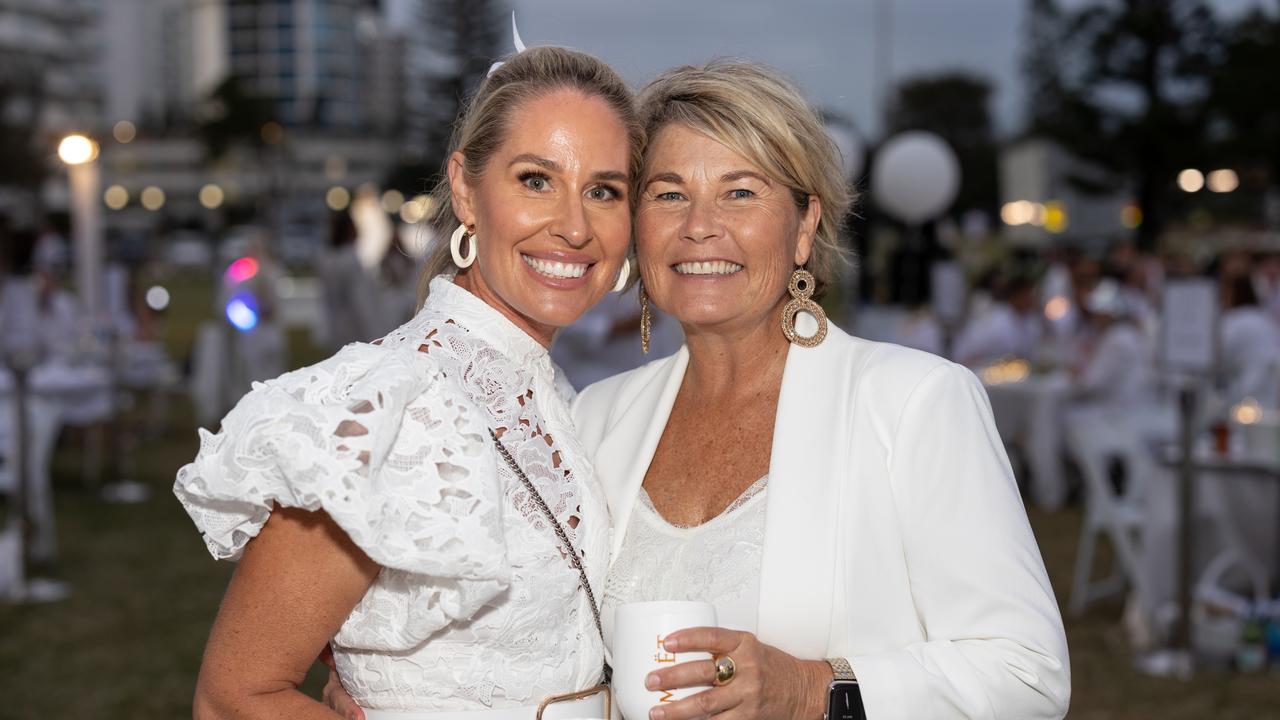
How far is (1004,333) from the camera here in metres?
11.6

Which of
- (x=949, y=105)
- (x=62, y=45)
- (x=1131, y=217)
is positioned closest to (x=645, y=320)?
(x=1131, y=217)

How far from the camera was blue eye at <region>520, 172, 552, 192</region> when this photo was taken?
89.6 inches

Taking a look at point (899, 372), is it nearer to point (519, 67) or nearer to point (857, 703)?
point (857, 703)

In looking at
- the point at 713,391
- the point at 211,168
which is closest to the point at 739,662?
the point at 713,391

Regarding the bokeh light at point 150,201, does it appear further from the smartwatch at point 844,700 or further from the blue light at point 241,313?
the smartwatch at point 844,700

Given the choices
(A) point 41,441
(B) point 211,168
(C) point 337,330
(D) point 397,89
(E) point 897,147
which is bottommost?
(A) point 41,441

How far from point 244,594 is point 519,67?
3.54 feet

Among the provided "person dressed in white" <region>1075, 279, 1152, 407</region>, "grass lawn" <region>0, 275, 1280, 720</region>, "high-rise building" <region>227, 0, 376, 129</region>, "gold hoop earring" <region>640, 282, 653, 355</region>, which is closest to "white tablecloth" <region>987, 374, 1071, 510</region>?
"person dressed in white" <region>1075, 279, 1152, 407</region>

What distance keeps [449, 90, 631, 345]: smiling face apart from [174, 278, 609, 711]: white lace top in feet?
0.26

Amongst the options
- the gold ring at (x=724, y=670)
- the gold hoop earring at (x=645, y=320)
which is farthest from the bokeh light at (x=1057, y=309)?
the gold ring at (x=724, y=670)

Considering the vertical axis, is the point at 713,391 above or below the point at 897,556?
above

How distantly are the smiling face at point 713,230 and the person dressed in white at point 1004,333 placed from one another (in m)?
8.98

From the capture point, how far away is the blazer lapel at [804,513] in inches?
86.0

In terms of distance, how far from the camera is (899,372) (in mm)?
2262
